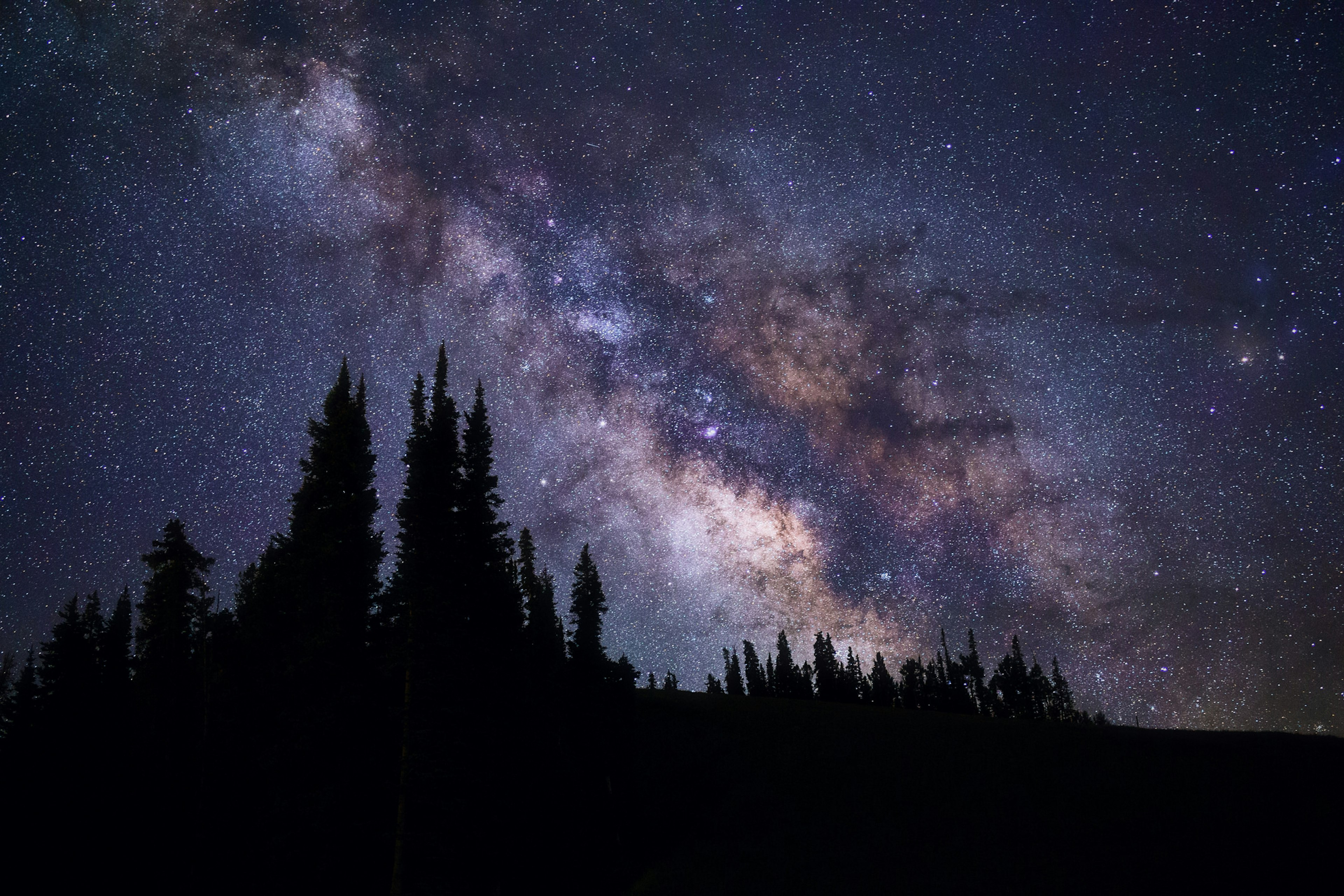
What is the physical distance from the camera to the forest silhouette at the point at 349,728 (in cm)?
2241

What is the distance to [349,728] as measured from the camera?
23469 mm

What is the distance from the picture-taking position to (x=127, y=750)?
33156 millimetres

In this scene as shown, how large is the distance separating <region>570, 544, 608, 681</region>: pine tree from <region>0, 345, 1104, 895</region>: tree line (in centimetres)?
435

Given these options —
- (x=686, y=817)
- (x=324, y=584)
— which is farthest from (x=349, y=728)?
(x=686, y=817)

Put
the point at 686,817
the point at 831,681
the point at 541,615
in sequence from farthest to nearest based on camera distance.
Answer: the point at 831,681 → the point at 541,615 → the point at 686,817

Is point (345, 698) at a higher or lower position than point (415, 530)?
lower

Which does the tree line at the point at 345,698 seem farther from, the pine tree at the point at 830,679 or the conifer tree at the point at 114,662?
the pine tree at the point at 830,679

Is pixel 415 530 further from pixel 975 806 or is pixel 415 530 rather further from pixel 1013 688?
pixel 1013 688

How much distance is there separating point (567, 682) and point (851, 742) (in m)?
30.1

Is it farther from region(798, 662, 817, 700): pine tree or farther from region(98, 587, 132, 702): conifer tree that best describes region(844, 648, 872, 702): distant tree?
region(98, 587, 132, 702): conifer tree

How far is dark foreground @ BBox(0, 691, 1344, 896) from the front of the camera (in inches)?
908

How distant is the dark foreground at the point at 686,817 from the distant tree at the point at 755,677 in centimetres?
7625

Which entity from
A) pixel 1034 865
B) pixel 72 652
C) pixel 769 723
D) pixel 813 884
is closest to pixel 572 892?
pixel 813 884

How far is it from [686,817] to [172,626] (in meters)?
33.8
